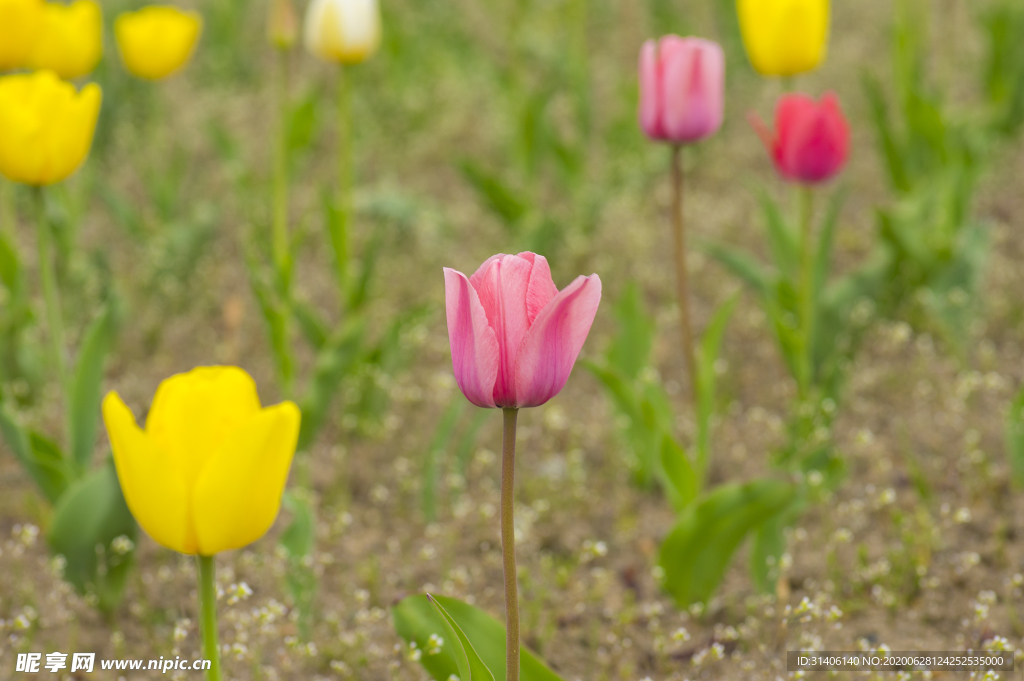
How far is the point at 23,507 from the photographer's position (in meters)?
2.54

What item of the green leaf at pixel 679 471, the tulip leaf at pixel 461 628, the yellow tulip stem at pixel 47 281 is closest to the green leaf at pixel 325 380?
the yellow tulip stem at pixel 47 281

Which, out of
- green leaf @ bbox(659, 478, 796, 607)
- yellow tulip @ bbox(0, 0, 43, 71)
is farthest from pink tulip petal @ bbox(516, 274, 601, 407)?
yellow tulip @ bbox(0, 0, 43, 71)

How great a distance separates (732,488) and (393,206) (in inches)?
92.0

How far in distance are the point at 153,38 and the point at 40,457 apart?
170 centimetres

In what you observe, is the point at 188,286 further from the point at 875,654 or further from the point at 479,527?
the point at 875,654

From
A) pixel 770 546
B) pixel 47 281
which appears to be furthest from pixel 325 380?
pixel 770 546

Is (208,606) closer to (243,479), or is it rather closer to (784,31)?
(243,479)

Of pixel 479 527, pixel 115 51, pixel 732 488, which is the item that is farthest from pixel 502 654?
pixel 115 51

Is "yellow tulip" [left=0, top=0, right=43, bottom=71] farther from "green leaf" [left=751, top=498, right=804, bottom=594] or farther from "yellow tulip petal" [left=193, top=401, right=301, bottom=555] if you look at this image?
"green leaf" [left=751, top=498, right=804, bottom=594]

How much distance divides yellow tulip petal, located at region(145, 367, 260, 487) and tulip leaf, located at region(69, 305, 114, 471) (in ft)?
3.53

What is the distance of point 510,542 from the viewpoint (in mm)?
1244

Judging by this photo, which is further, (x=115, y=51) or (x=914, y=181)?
(x=115, y=51)

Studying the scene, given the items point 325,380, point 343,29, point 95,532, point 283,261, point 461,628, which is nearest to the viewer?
point 461,628

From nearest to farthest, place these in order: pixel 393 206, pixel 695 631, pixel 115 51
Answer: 1. pixel 695 631
2. pixel 393 206
3. pixel 115 51
